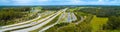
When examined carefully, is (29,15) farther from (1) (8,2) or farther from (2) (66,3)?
(2) (66,3)

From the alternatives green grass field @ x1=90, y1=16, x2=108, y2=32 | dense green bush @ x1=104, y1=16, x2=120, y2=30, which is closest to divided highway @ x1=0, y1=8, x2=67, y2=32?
green grass field @ x1=90, y1=16, x2=108, y2=32

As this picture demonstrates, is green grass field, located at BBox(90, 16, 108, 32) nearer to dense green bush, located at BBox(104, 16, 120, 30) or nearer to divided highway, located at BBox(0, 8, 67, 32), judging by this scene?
dense green bush, located at BBox(104, 16, 120, 30)

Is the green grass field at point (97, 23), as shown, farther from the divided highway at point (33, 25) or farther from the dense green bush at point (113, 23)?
the divided highway at point (33, 25)

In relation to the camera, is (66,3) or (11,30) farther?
(66,3)

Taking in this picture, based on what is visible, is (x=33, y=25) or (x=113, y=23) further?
(x=113, y=23)

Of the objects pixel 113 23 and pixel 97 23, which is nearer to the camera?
pixel 97 23

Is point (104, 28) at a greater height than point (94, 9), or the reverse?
point (94, 9)

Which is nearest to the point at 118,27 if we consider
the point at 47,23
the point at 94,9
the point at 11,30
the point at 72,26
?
the point at 94,9

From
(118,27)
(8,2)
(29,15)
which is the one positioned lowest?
(118,27)

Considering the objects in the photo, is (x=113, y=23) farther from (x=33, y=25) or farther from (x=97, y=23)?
(x=33, y=25)

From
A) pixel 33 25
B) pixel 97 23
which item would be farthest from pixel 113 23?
pixel 33 25
